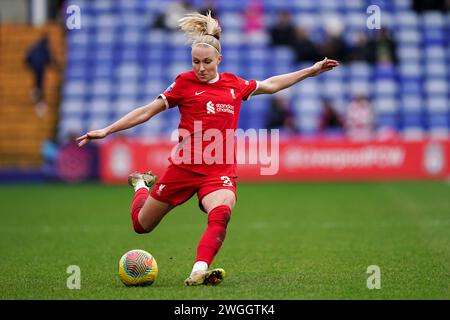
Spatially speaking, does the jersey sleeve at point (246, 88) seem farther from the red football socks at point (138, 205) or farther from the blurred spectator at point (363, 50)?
the blurred spectator at point (363, 50)

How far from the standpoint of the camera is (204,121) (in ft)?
A: 26.1

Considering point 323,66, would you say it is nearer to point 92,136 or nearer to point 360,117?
point 92,136

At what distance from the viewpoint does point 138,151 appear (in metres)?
20.9

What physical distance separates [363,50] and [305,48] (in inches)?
63.9

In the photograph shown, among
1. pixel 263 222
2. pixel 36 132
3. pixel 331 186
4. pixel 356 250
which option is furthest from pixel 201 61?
pixel 36 132

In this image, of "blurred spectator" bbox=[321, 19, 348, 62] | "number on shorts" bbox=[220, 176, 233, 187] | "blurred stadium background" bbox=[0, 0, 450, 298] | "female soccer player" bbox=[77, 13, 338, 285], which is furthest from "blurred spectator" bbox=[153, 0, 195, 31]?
"number on shorts" bbox=[220, 176, 233, 187]

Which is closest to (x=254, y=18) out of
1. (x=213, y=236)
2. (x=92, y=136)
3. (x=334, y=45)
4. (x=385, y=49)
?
(x=334, y=45)

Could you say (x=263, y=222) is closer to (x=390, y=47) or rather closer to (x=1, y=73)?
(x=390, y=47)

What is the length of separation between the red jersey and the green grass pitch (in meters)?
1.02

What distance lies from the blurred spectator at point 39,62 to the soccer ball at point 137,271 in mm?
17028

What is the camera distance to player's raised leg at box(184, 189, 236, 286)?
7.47 m

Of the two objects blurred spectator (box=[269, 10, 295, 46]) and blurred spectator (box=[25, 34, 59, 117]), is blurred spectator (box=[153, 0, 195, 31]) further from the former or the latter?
blurred spectator (box=[25, 34, 59, 117])

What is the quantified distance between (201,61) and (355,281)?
2243mm
